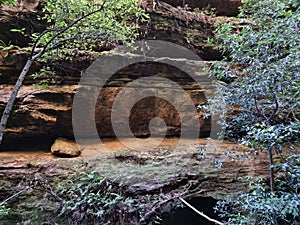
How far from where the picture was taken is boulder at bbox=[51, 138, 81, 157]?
142 inches

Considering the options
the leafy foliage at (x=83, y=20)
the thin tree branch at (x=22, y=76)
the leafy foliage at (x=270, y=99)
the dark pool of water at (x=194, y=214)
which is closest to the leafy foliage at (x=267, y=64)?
the leafy foliage at (x=270, y=99)

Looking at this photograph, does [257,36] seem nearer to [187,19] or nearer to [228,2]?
[187,19]

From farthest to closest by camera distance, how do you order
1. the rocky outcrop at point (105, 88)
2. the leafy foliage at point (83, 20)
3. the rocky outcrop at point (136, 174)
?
1. the rocky outcrop at point (105, 88)
2. the rocky outcrop at point (136, 174)
3. the leafy foliage at point (83, 20)

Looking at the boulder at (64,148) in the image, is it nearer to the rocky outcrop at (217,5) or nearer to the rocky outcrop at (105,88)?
the rocky outcrop at (105,88)

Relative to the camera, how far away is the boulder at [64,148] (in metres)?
3.61

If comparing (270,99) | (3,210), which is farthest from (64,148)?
(270,99)

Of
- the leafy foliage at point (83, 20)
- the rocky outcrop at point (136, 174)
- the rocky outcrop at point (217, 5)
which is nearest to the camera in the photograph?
the leafy foliage at point (83, 20)

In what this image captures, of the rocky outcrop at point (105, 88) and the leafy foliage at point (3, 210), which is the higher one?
the rocky outcrop at point (105, 88)

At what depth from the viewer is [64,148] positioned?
368 centimetres

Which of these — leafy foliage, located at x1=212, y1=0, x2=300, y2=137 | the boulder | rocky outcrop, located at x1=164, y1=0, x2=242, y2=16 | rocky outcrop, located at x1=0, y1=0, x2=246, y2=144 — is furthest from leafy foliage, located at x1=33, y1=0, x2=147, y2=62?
rocky outcrop, located at x1=164, y1=0, x2=242, y2=16

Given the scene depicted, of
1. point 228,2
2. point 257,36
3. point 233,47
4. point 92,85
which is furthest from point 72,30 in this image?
point 228,2

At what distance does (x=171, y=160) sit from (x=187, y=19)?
3.05 meters

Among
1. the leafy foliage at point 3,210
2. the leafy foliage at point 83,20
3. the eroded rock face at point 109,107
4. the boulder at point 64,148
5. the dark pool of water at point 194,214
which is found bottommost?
the dark pool of water at point 194,214

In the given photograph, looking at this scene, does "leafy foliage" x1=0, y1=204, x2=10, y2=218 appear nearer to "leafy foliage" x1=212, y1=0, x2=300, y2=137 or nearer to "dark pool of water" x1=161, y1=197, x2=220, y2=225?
"dark pool of water" x1=161, y1=197, x2=220, y2=225
